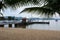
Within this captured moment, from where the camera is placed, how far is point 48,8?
16.7ft

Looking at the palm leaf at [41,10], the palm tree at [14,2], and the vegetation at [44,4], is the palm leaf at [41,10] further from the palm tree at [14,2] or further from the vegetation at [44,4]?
the palm tree at [14,2]

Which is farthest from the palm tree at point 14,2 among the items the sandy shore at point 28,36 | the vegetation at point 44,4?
the sandy shore at point 28,36

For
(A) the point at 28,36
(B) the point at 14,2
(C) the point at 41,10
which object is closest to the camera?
(C) the point at 41,10

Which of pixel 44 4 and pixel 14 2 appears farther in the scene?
pixel 14 2

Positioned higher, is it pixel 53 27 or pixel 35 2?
pixel 35 2

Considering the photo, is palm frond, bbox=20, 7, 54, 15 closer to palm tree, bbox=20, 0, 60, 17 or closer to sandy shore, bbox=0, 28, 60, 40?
palm tree, bbox=20, 0, 60, 17

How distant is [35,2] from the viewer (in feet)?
17.3

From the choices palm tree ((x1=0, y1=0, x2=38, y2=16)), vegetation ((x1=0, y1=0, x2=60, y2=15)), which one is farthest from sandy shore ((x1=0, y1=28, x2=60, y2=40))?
vegetation ((x1=0, y1=0, x2=60, y2=15))

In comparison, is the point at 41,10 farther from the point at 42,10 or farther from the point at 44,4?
the point at 44,4

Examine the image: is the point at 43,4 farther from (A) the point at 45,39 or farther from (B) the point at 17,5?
(A) the point at 45,39

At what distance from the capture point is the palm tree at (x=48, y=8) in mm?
4707

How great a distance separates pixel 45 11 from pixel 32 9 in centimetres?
36

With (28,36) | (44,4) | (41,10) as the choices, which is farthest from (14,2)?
(28,36)

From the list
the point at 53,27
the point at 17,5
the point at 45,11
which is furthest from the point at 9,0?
the point at 53,27
